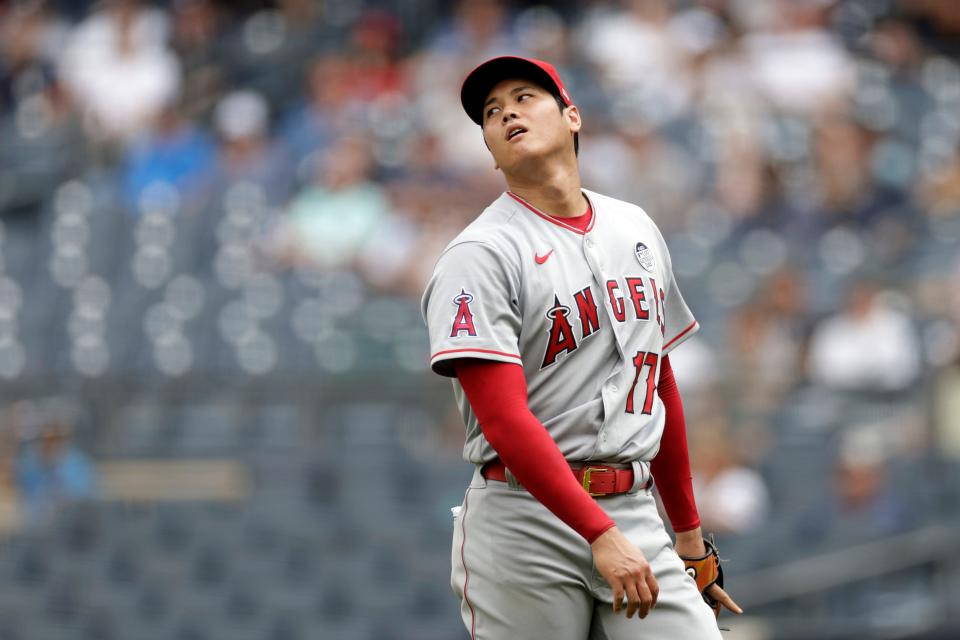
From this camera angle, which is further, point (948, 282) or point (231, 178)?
point (231, 178)

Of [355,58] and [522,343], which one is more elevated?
[355,58]

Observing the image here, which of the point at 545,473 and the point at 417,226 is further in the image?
the point at 417,226

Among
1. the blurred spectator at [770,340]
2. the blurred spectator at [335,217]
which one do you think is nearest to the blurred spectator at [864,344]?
the blurred spectator at [770,340]

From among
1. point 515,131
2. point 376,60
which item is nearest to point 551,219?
point 515,131

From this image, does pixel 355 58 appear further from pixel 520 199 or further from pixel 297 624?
pixel 520 199

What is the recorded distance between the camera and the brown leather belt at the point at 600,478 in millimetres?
2576

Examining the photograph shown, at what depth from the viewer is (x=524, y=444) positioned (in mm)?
2408

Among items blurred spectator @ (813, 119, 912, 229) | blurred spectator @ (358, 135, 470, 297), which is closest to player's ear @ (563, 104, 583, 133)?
blurred spectator @ (358, 135, 470, 297)

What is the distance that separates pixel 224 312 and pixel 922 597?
3.98 metres

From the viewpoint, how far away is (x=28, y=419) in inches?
288

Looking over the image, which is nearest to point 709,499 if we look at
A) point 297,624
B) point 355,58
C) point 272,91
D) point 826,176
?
point 297,624

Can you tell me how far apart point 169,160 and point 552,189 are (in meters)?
7.43

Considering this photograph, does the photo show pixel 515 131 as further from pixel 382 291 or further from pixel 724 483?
pixel 382 291

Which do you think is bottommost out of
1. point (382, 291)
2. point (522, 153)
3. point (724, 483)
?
point (724, 483)
